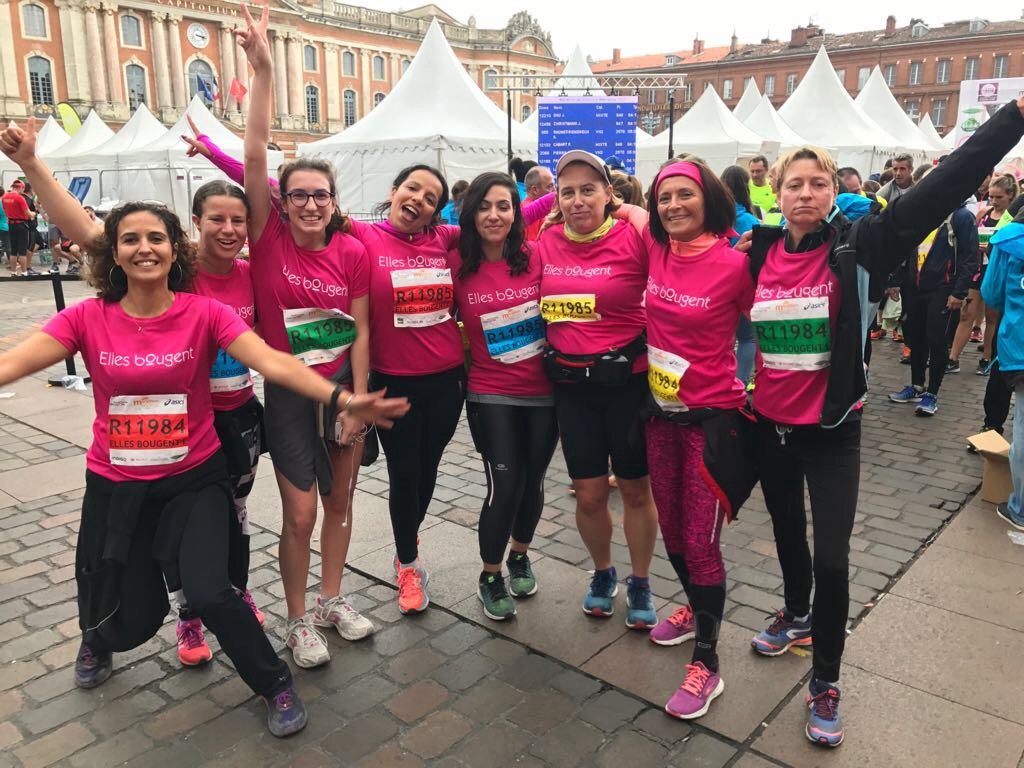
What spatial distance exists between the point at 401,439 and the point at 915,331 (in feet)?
19.5

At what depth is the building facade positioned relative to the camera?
54281mm

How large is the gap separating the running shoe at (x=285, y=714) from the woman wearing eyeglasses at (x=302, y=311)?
1.21 ft

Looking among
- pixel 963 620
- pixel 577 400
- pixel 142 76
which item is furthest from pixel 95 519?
pixel 142 76

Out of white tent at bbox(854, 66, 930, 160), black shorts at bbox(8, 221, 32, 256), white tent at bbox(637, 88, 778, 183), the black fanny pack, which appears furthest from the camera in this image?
white tent at bbox(854, 66, 930, 160)

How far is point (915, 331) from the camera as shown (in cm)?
739

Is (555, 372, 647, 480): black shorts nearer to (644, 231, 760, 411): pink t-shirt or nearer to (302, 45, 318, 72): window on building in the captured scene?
(644, 231, 760, 411): pink t-shirt

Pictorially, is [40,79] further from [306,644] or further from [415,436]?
[306,644]

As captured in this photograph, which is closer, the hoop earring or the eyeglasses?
the hoop earring

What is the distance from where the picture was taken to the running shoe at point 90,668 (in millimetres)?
3018

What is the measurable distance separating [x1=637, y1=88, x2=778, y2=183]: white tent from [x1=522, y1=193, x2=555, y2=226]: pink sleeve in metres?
14.1

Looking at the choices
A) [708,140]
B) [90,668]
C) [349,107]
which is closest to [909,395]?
[90,668]

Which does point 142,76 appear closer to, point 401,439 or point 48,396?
point 48,396

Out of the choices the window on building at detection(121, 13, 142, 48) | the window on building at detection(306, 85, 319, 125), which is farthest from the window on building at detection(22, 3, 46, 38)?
the window on building at detection(306, 85, 319, 125)

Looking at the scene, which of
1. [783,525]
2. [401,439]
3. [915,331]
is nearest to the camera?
[783,525]
